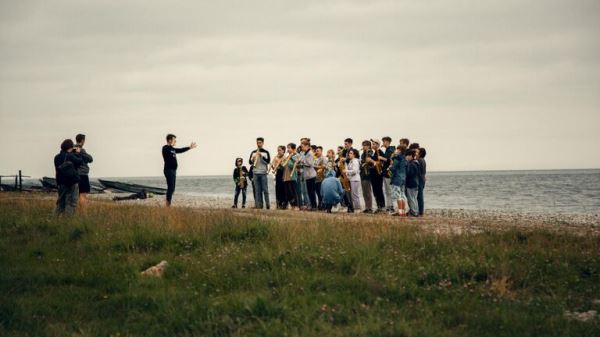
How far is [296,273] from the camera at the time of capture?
908cm

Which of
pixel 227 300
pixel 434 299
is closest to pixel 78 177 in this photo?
pixel 227 300

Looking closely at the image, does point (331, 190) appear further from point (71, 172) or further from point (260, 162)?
point (71, 172)

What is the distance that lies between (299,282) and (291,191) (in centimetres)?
1311

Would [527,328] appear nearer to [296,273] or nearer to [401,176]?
[296,273]

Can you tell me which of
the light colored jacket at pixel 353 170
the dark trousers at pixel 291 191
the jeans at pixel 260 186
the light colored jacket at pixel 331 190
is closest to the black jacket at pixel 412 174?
the light colored jacket at pixel 331 190

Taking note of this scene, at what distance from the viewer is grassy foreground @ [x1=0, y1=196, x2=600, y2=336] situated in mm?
7168

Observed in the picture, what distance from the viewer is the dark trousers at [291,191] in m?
21.6

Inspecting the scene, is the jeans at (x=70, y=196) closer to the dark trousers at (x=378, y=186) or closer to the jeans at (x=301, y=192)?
the jeans at (x=301, y=192)

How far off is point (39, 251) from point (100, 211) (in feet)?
14.8

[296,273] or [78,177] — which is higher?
[78,177]

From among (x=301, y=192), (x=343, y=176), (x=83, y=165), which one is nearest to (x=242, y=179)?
(x=301, y=192)

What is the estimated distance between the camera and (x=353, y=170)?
20.3m

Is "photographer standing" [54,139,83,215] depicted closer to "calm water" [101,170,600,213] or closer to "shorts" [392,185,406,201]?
"shorts" [392,185,406,201]

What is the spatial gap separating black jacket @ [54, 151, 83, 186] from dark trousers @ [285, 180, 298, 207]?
8078 millimetres
